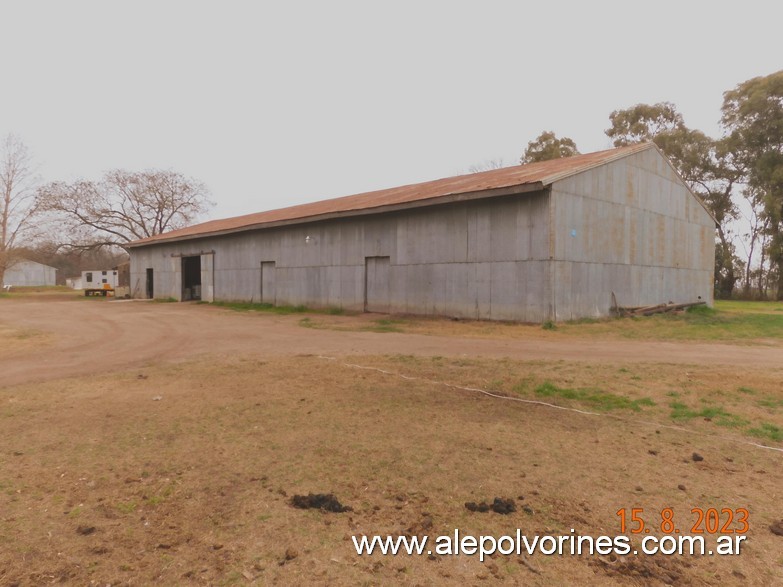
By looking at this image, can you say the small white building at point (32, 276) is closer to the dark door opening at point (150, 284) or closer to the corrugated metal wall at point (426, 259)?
the dark door opening at point (150, 284)

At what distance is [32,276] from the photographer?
246 feet

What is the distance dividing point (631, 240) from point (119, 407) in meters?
17.5

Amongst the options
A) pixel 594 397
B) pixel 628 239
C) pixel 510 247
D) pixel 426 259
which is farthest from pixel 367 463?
pixel 628 239

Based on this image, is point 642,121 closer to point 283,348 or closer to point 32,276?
point 283,348

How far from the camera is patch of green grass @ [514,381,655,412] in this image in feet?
18.5

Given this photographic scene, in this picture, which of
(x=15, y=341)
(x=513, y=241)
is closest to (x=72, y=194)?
(x=15, y=341)

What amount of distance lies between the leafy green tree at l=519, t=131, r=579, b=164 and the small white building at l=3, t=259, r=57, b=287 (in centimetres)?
7055

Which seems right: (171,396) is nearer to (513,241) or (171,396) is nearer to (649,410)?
(649,410)

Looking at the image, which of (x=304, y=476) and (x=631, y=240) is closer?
(x=304, y=476)

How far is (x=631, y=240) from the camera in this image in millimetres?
17828

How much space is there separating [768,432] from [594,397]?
69.0 inches

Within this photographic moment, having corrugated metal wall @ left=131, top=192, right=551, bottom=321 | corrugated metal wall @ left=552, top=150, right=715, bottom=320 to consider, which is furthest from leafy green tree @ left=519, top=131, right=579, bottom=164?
corrugated metal wall @ left=131, top=192, right=551, bottom=321

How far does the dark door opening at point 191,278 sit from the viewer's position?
30.1 metres

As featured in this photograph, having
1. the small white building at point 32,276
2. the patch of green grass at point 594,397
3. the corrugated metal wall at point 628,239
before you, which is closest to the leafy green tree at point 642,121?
the corrugated metal wall at point 628,239
